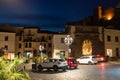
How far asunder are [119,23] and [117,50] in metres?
15.3

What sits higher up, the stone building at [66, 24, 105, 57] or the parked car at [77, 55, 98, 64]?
the stone building at [66, 24, 105, 57]

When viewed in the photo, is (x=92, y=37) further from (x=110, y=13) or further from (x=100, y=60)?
(x=110, y=13)

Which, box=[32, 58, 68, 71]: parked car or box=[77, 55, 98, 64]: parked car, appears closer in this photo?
box=[32, 58, 68, 71]: parked car

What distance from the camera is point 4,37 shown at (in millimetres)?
75250

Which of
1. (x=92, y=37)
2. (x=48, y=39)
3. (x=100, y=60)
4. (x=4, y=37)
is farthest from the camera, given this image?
(x=48, y=39)

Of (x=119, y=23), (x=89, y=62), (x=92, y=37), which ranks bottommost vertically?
(x=89, y=62)

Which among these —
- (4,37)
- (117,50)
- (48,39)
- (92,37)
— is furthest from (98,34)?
(4,37)

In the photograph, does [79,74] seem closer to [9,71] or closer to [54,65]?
[54,65]

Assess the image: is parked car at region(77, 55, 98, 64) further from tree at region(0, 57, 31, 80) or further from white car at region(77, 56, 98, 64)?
tree at region(0, 57, 31, 80)

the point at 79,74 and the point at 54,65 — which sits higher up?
the point at 54,65

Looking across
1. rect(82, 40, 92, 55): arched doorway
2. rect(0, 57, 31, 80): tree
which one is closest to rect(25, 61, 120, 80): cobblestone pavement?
rect(0, 57, 31, 80): tree

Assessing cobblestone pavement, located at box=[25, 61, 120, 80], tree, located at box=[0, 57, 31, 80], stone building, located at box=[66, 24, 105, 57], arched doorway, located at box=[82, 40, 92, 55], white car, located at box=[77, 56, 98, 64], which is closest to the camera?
tree, located at box=[0, 57, 31, 80]

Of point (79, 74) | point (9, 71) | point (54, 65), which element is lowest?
point (79, 74)

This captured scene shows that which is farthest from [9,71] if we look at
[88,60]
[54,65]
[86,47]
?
[86,47]
